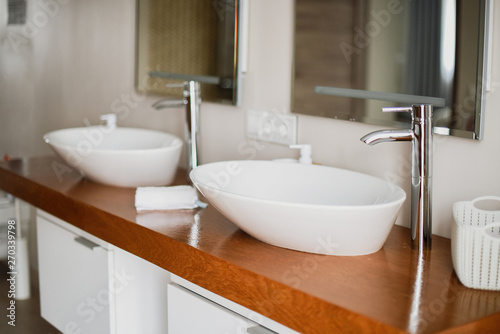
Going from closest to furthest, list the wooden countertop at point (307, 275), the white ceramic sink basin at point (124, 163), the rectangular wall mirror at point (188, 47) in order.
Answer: the wooden countertop at point (307, 275) → the white ceramic sink basin at point (124, 163) → the rectangular wall mirror at point (188, 47)

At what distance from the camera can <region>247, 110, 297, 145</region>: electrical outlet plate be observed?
197cm

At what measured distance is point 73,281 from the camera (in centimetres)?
204

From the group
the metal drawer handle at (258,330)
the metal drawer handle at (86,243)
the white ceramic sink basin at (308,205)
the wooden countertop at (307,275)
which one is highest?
the white ceramic sink basin at (308,205)

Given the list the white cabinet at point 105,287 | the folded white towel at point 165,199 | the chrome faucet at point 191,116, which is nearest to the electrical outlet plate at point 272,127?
the chrome faucet at point 191,116

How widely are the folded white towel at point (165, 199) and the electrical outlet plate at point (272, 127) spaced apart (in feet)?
1.09

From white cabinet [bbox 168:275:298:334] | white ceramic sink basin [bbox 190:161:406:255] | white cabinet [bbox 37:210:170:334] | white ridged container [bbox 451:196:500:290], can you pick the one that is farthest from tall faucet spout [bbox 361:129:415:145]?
white cabinet [bbox 37:210:170:334]

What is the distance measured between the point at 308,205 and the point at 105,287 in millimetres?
838

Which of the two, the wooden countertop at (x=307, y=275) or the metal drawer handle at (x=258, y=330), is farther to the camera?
the metal drawer handle at (x=258, y=330)

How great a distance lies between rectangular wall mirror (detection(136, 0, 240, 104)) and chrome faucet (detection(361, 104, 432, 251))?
2.69 feet

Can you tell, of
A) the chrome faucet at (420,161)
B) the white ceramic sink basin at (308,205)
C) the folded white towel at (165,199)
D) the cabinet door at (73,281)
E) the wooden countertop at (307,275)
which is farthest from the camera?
the cabinet door at (73,281)

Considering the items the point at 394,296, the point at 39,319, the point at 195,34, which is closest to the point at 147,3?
the point at 195,34

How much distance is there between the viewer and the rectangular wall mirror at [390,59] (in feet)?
4.73

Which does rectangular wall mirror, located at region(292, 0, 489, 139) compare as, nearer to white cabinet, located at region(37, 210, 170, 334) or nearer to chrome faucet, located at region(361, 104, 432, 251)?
chrome faucet, located at region(361, 104, 432, 251)

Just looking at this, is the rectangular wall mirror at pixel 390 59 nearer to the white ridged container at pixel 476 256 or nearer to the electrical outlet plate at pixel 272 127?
the electrical outlet plate at pixel 272 127
